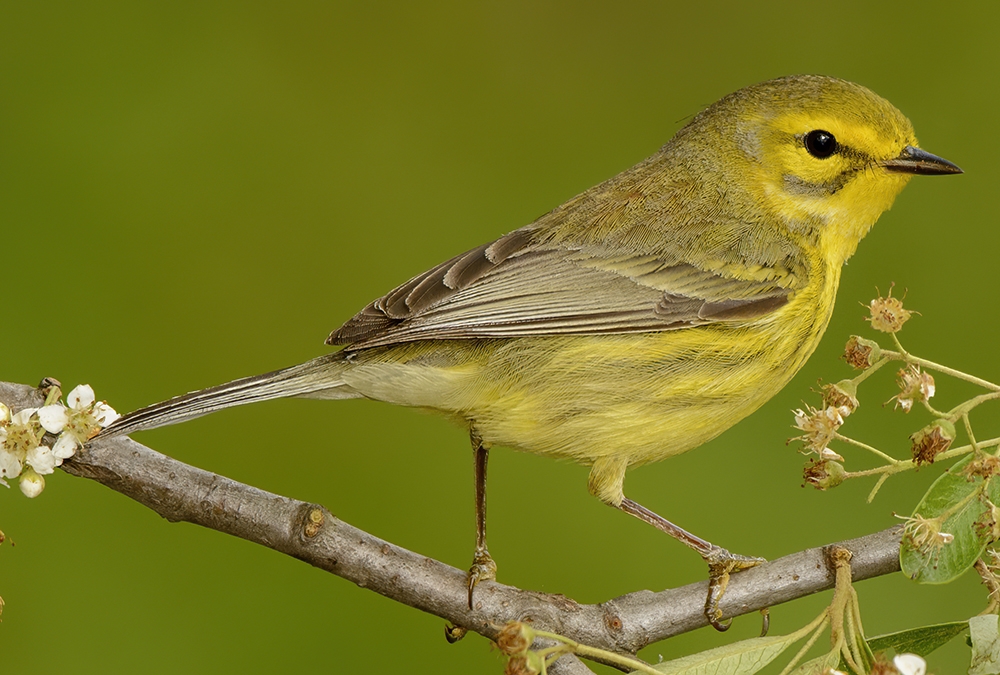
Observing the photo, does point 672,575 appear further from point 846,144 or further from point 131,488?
point 131,488

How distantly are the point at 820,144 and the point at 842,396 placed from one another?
51.9 inches

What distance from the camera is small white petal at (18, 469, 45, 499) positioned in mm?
2391

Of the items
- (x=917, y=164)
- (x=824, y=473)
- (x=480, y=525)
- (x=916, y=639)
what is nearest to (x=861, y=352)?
(x=824, y=473)

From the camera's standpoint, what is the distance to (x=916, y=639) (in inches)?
87.1

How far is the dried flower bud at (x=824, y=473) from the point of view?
7.97ft

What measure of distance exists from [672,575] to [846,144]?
A: 5.88ft

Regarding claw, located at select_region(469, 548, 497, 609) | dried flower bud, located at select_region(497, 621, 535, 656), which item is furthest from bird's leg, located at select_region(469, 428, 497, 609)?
dried flower bud, located at select_region(497, 621, 535, 656)

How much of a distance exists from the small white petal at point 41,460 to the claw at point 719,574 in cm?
165

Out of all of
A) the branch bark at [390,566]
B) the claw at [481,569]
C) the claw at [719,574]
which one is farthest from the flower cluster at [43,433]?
the claw at [719,574]

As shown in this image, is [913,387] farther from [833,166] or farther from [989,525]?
[833,166]

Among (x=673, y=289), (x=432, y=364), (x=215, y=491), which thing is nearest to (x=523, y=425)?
(x=432, y=364)

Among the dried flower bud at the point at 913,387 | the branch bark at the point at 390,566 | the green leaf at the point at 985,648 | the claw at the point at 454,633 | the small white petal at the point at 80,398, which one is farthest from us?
the claw at the point at 454,633

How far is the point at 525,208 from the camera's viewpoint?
15.7 ft

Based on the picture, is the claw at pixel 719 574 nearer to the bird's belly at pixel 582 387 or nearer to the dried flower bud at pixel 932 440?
the bird's belly at pixel 582 387
